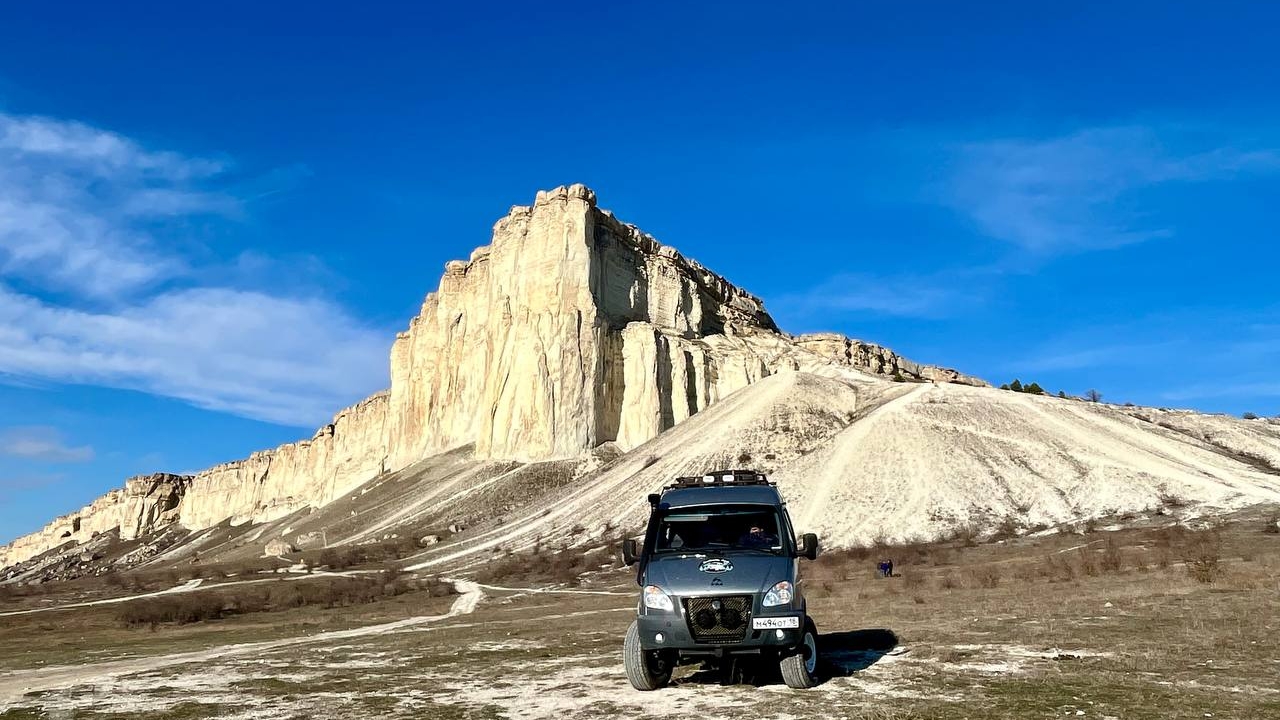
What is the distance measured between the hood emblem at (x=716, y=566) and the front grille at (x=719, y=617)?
341 mm

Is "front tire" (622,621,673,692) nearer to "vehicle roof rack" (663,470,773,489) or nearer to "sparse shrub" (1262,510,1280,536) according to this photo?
"vehicle roof rack" (663,470,773,489)

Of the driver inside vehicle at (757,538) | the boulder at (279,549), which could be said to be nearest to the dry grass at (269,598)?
the boulder at (279,549)

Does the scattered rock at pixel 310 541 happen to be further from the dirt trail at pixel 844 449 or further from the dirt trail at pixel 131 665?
the dirt trail at pixel 131 665

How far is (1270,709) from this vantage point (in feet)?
32.0

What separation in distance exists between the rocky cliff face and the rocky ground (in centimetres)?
7230

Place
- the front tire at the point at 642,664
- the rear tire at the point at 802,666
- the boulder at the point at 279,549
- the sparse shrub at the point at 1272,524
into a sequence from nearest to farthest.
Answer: the rear tire at the point at 802,666
the front tire at the point at 642,664
the sparse shrub at the point at 1272,524
the boulder at the point at 279,549

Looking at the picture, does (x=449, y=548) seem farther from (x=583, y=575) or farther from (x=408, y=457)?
(x=408, y=457)

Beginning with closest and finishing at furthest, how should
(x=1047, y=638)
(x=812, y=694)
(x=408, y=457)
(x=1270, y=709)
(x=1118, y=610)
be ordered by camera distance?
(x=1270, y=709) < (x=812, y=694) < (x=1047, y=638) < (x=1118, y=610) < (x=408, y=457)

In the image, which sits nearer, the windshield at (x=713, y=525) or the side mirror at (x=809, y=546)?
the side mirror at (x=809, y=546)

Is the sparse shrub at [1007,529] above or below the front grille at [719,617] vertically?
above

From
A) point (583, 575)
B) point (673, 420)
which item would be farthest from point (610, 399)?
point (583, 575)

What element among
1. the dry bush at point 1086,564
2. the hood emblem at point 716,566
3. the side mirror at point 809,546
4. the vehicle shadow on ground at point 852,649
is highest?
the side mirror at point 809,546

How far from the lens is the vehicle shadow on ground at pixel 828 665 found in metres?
12.9

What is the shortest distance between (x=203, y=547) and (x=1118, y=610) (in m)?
145
